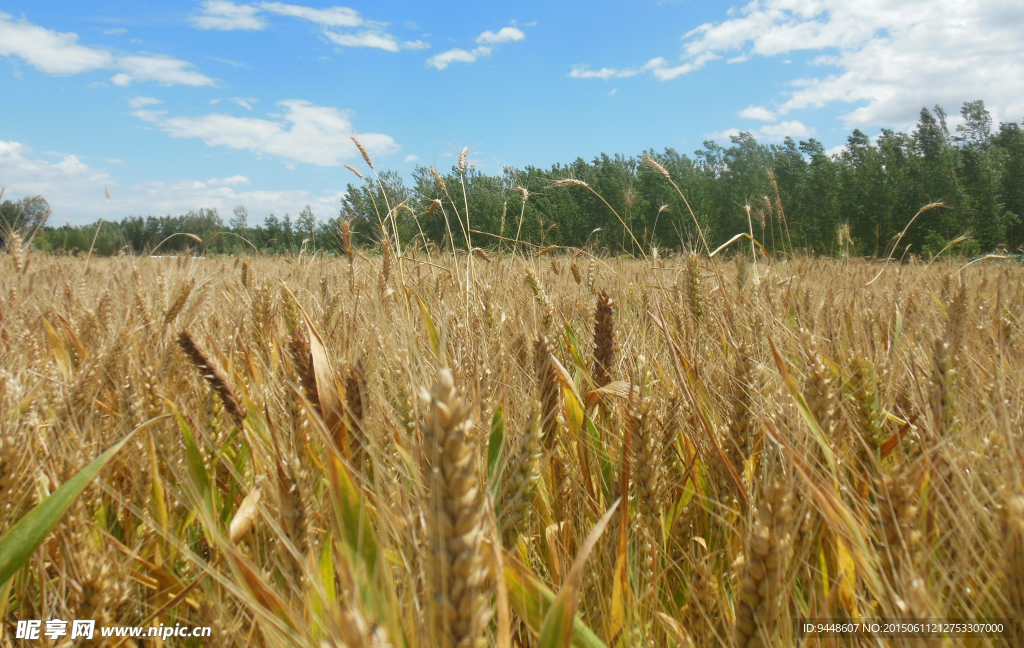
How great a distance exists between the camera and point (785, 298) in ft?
8.14

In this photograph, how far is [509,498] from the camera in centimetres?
85

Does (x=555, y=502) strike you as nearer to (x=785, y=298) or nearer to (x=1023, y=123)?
(x=785, y=298)

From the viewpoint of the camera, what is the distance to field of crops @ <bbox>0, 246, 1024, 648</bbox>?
0.57m

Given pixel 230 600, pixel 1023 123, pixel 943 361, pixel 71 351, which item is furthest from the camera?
pixel 1023 123

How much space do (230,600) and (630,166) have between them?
2596 cm

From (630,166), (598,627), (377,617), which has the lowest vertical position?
(598,627)

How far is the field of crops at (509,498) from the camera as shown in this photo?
57 cm

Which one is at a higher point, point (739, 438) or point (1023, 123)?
point (1023, 123)

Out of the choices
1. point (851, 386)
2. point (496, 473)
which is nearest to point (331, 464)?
point (496, 473)

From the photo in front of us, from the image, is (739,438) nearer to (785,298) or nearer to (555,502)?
(555,502)

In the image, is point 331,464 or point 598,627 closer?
point 331,464

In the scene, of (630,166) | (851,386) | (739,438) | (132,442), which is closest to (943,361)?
(851,386)

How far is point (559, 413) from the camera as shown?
3.82ft

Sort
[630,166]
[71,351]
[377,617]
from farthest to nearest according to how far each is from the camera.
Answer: [630,166], [71,351], [377,617]
